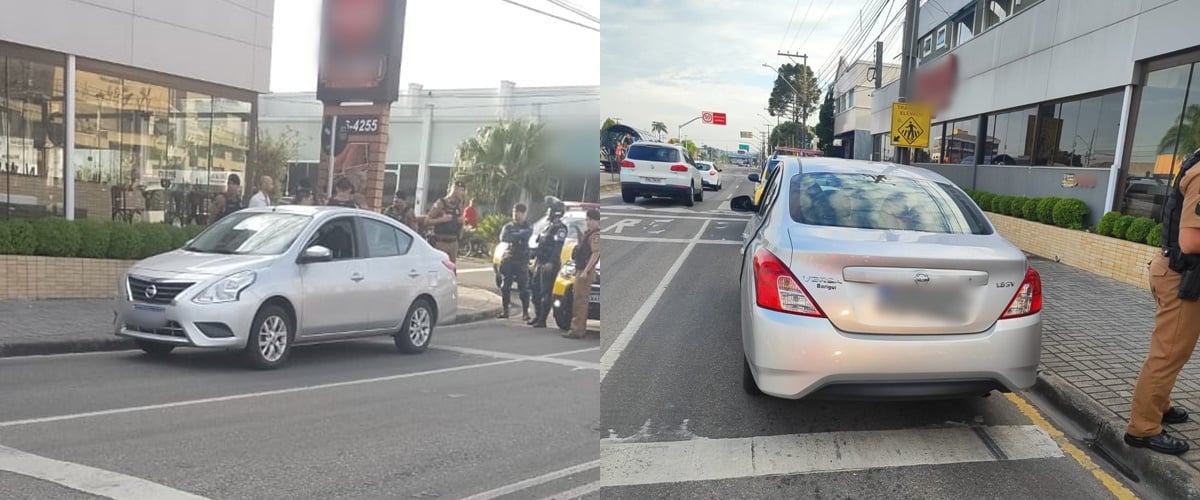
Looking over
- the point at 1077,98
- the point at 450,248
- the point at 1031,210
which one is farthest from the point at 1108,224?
the point at 450,248

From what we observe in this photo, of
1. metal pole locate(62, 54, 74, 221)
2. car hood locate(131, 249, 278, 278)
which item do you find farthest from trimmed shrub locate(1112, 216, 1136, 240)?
metal pole locate(62, 54, 74, 221)

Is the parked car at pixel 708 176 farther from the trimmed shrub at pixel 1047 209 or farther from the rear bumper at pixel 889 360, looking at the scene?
the rear bumper at pixel 889 360

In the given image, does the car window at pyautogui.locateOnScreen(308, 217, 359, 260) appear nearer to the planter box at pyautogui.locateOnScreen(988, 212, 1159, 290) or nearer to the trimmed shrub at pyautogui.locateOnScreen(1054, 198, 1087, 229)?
the planter box at pyautogui.locateOnScreen(988, 212, 1159, 290)

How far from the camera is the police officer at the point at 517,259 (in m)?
2.83

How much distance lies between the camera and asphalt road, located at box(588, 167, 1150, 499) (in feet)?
12.1

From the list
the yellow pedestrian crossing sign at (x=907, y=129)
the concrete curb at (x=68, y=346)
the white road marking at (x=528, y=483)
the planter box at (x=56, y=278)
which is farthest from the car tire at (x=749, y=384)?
the yellow pedestrian crossing sign at (x=907, y=129)

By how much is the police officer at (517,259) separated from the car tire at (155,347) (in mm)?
3597

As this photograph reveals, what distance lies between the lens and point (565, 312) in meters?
2.51

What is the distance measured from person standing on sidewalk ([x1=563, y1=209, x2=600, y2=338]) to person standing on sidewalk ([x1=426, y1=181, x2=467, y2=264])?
2.21m

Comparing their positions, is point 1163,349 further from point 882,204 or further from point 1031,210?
point 1031,210

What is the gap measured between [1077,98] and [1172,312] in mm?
10949

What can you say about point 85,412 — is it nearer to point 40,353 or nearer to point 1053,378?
point 40,353

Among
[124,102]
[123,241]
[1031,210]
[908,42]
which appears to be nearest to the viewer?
[124,102]

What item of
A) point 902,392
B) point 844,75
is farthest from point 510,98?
point 844,75
